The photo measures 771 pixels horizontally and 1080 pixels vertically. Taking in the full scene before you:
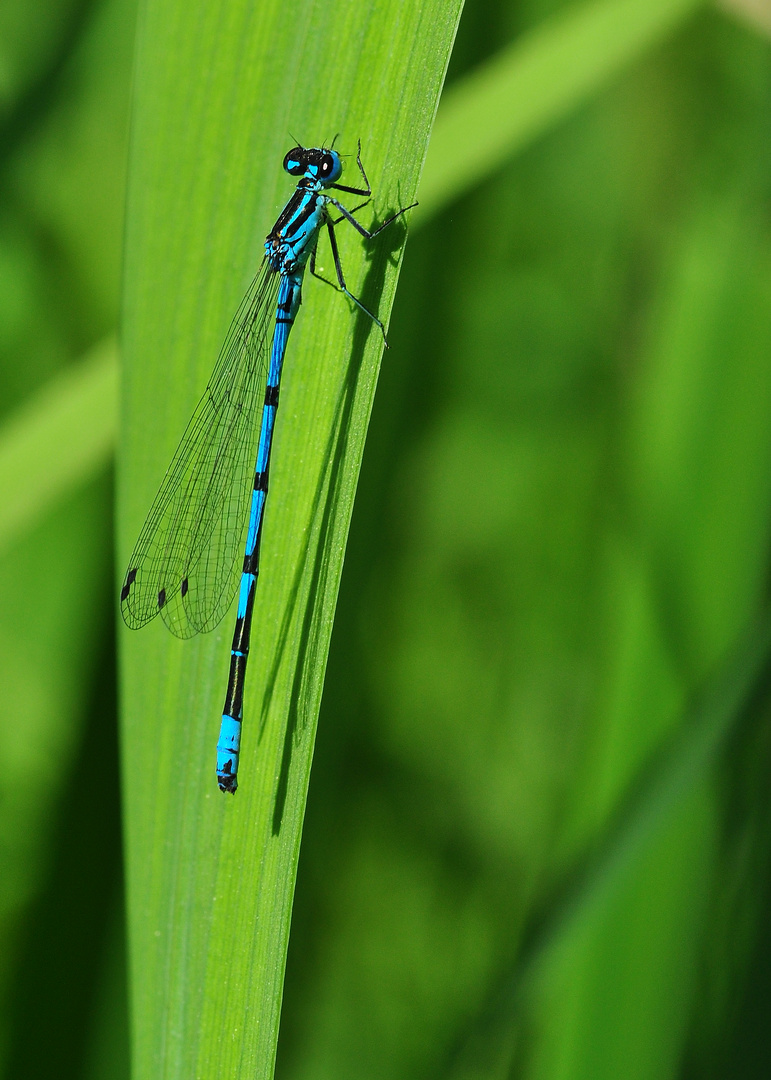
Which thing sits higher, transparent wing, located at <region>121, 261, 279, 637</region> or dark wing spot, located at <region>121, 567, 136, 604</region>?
transparent wing, located at <region>121, 261, 279, 637</region>

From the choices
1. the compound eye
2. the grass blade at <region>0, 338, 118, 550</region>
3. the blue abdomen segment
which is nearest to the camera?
the blue abdomen segment

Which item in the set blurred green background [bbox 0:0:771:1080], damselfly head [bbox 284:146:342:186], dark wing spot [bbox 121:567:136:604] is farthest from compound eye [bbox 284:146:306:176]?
dark wing spot [bbox 121:567:136:604]

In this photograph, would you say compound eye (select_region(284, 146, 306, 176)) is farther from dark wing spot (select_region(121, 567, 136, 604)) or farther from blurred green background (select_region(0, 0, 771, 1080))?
dark wing spot (select_region(121, 567, 136, 604))

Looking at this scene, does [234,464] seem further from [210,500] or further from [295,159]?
[295,159]

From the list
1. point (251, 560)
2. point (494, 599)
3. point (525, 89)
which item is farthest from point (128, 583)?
point (525, 89)

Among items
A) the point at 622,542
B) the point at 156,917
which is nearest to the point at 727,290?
the point at 622,542

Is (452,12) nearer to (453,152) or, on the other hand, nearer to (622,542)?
(453,152)
